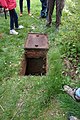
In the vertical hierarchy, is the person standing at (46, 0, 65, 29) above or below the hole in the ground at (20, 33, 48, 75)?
above

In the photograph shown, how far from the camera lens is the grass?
132 inches

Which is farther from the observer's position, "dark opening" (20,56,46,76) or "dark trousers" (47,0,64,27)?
"dark trousers" (47,0,64,27)

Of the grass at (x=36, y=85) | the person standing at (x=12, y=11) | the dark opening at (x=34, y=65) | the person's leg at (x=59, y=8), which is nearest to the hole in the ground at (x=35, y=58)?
the dark opening at (x=34, y=65)

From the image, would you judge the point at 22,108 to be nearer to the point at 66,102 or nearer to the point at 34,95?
the point at 34,95

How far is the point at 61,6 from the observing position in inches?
A: 229

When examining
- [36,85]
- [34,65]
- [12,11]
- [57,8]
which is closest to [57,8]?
[57,8]

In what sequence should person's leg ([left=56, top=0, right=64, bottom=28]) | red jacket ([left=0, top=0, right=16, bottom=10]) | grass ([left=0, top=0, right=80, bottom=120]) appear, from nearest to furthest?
grass ([left=0, top=0, right=80, bottom=120]) → red jacket ([left=0, top=0, right=16, bottom=10]) → person's leg ([left=56, top=0, right=64, bottom=28])

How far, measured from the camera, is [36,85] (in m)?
3.92

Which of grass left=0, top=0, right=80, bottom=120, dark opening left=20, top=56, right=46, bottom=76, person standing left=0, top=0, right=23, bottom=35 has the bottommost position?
dark opening left=20, top=56, right=46, bottom=76

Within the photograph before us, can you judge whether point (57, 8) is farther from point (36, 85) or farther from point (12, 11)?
point (36, 85)

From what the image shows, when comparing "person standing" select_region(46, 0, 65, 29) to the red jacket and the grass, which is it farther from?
the red jacket

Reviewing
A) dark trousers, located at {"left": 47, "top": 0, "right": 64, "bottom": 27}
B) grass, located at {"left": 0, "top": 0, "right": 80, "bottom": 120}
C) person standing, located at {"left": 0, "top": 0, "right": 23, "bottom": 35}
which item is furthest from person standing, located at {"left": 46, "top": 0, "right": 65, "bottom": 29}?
person standing, located at {"left": 0, "top": 0, "right": 23, "bottom": 35}

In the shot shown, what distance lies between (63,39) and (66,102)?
2028 mm

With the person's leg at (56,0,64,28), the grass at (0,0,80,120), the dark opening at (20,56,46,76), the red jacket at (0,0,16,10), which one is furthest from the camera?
the person's leg at (56,0,64,28)
